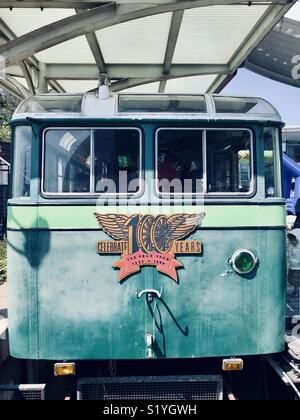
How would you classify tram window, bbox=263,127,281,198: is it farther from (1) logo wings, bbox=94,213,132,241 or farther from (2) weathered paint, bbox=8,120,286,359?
(1) logo wings, bbox=94,213,132,241

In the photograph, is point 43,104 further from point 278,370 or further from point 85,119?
point 278,370

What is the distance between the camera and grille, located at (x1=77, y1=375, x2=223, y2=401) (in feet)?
12.3

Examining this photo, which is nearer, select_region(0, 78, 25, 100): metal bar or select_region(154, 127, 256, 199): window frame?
select_region(154, 127, 256, 199): window frame

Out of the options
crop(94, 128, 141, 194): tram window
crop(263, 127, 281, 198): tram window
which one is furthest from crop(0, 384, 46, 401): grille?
crop(263, 127, 281, 198): tram window

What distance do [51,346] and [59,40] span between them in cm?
351

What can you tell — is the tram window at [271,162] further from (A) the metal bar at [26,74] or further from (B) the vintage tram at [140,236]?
(A) the metal bar at [26,74]

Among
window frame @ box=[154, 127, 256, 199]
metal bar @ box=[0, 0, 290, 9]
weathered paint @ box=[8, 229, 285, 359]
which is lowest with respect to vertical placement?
weathered paint @ box=[8, 229, 285, 359]

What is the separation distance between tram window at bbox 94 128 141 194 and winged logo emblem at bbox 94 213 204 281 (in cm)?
27

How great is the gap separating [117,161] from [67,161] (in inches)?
17.1

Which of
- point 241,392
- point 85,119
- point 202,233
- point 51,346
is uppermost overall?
point 85,119

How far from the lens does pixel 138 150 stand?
3.82 metres

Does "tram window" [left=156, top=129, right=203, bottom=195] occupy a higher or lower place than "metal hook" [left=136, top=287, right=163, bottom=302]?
higher

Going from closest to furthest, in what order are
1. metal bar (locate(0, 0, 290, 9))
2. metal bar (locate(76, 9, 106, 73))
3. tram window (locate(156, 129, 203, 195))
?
tram window (locate(156, 129, 203, 195))
metal bar (locate(0, 0, 290, 9))
metal bar (locate(76, 9, 106, 73))
